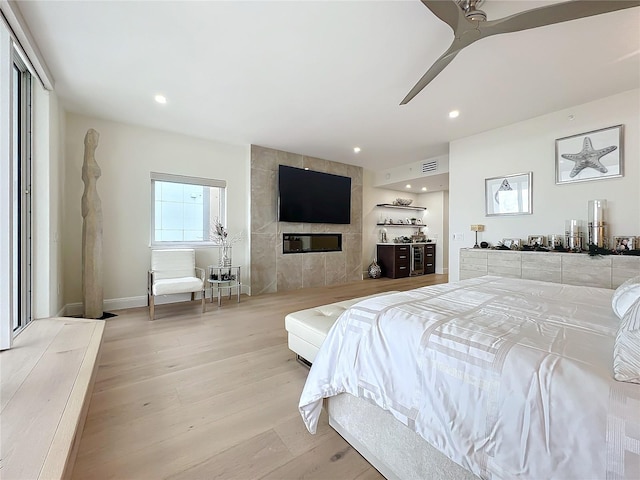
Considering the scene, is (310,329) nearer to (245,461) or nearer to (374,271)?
(245,461)

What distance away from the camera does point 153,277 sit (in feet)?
11.8

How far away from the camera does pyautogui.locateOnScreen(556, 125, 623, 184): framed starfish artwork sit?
3.08 metres

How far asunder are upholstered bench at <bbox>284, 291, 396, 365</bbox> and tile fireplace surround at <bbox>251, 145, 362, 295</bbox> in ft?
9.49

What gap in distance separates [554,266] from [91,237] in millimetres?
5721

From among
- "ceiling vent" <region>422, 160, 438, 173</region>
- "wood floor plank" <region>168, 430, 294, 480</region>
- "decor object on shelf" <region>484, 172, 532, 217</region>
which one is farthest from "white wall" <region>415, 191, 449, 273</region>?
"wood floor plank" <region>168, 430, 294, 480</region>

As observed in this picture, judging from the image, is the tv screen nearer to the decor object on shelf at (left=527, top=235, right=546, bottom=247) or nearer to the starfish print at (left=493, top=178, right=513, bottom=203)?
the starfish print at (left=493, top=178, right=513, bottom=203)

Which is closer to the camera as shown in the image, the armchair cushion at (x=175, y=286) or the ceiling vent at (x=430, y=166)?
the armchair cushion at (x=175, y=286)

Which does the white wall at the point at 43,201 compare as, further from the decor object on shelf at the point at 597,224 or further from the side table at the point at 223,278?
the decor object on shelf at the point at 597,224

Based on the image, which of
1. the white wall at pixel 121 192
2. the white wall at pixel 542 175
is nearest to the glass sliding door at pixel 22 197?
the white wall at pixel 121 192

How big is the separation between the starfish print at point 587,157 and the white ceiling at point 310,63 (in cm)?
56

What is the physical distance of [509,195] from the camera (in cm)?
392

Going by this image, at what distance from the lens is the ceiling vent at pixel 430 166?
5.47 metres

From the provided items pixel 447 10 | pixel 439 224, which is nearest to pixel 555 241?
pixel 447 10

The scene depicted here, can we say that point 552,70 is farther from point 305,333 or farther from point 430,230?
point 430,230
